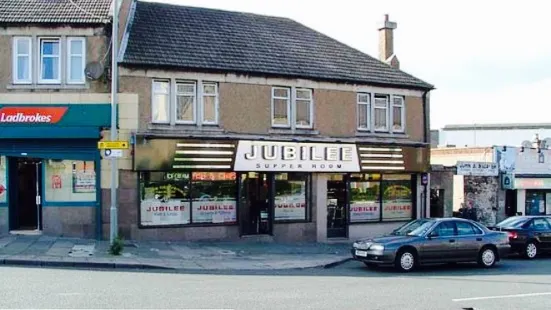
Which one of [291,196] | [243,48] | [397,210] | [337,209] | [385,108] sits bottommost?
[397,210]

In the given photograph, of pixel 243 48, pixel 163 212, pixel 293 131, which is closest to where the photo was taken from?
pixel 163 212

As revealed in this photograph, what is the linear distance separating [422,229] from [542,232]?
239 inches

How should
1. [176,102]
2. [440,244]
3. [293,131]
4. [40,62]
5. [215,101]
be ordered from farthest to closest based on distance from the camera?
[293,131], [215,101], [176,102], [40,62], [440,244]

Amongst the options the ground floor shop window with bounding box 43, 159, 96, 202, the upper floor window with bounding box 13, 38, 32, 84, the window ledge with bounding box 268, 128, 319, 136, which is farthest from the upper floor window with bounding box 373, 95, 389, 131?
the upper floor window with bounding box 13, 38, 32, 84

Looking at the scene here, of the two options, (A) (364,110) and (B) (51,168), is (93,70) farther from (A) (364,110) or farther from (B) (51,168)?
(A) (364,110)

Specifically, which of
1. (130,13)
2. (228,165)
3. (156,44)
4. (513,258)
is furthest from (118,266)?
(513,258)

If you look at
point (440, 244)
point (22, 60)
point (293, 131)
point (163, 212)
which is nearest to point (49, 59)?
point (22, 60)

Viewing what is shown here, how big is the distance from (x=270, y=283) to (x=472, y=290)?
14.0 feet

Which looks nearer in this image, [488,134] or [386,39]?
[386,39]

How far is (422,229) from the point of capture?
18.1 meters

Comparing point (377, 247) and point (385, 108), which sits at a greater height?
point (385, 108)

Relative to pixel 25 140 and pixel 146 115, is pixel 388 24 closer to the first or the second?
pixel 146 115

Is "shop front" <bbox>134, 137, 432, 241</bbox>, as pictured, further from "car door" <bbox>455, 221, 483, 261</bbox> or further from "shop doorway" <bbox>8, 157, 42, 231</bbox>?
"car door" <bbox>455, 221, 483, 261</bbox>

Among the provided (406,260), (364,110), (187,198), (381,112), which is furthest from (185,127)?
(406,260)
